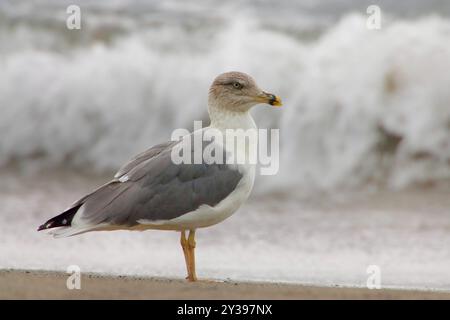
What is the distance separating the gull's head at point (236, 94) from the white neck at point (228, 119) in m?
0.02

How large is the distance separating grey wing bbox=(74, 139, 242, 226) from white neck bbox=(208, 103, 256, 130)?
40 cm

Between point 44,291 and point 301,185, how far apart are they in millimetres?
4521

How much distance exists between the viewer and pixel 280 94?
33.6ft

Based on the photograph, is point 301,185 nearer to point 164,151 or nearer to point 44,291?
point 164,151

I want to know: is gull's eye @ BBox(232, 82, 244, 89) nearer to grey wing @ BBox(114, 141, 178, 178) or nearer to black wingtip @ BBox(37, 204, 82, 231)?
grey wing @ BBox(114, 141, 178, 178)

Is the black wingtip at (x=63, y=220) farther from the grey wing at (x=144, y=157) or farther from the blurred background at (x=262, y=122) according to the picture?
the blurred background at (x=262, y=122)

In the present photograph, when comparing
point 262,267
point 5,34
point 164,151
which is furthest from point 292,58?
point 164,151

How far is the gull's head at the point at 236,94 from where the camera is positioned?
6.25m

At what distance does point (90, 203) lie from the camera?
5.84 metres

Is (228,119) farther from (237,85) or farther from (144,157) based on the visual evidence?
(144,157)

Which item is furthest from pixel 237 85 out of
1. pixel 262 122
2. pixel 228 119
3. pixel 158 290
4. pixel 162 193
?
pixel 262 122

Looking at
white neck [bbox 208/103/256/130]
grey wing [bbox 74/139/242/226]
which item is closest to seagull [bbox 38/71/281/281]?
grey wing [bbox 74/139/242/226]

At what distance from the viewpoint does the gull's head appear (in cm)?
625

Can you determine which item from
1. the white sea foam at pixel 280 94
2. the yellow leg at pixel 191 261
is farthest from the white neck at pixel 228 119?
the white sea foam at pixel 280 94
